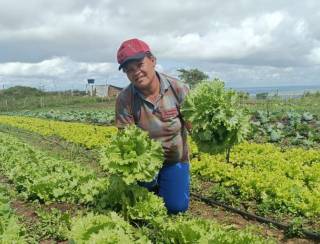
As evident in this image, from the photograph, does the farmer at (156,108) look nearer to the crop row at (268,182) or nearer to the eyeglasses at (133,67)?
the eyeglasses at (133,67)

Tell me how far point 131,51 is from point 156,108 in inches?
35.4

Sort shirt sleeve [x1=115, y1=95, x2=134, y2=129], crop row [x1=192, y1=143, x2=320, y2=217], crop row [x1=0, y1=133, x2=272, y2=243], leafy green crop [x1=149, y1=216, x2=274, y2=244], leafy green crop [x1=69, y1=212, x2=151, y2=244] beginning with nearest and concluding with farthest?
1. leafy green crop [x1=149, y1=216, x2=274, y2=244]
2. leafy green crop [x1=69, y1=212, x2=151, y2=244]
3. crop row [x1=0, y1=133, x2=272, y2=243]
4. shirt sleeve [x1=115, y1=95, x2=134, y2=129]
5. crop row [x1=192, y1=143, x2=320, y2=217]

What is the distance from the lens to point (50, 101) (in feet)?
194

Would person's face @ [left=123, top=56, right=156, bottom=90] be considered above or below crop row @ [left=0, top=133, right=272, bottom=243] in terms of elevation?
above

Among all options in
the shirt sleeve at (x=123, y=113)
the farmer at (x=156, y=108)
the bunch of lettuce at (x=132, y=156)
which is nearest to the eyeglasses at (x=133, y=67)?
the farmer at (x=156, y=108)

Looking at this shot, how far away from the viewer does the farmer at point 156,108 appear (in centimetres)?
601

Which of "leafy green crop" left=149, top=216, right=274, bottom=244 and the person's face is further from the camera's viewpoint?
the person's face

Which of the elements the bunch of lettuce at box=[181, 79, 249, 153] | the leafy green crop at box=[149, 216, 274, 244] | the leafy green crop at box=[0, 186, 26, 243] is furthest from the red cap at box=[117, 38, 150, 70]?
the leafy green crop at box=[0, 186, 26, 243]

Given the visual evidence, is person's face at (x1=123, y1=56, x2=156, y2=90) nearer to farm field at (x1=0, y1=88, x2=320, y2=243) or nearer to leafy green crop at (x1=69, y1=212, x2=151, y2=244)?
farm field at (x1=0, y1=88, x2=320, y2=243)

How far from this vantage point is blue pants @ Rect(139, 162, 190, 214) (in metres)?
6.79

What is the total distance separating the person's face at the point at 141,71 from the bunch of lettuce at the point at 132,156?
56 centimetres

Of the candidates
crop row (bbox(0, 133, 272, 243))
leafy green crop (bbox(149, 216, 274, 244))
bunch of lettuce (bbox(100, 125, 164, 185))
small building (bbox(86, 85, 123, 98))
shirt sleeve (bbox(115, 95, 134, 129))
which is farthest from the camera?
small building (bbox(86, 85, 123, 98))

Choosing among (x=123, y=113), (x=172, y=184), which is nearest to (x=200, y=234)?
(x=172, y=184)

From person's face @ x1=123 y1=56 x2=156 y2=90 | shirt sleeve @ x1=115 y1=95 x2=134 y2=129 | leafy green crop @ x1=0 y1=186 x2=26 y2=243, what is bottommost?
leafy green crop @ x1=0 y1=186 x2=26 y2=243
